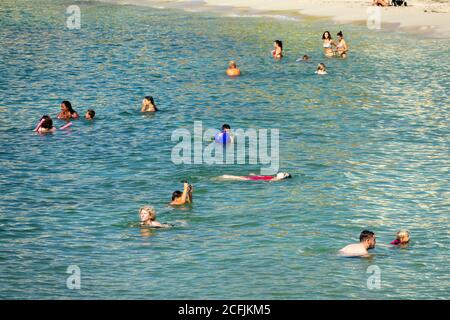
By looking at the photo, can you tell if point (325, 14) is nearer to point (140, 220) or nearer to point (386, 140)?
point (386, 140)

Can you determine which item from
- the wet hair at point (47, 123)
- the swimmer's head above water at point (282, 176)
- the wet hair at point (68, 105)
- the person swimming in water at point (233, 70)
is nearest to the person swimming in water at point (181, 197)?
the swimmer's head above water at point (282, 176)

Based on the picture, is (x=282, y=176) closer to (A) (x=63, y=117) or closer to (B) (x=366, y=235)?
(B) (x=366, y=235)

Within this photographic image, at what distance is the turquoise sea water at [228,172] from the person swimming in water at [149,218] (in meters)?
0.45

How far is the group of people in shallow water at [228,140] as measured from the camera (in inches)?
1158

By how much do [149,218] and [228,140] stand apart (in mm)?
12271

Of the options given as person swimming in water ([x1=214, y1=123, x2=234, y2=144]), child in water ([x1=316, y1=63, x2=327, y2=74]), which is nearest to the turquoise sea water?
child in water ([x1=316, y1=63, x2=327, y2=74])

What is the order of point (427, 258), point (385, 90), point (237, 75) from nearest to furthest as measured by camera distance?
point (427, 258) < point (385, 90) < point (237, 75)

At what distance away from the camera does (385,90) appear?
182ft

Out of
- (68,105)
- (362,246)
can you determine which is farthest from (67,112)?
(362,246)

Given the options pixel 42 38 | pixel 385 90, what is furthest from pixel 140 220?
pixel 42 38

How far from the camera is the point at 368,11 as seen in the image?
82.4 meters

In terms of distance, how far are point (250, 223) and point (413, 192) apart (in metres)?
7.32

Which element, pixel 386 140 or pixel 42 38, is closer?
pixel 386 140
